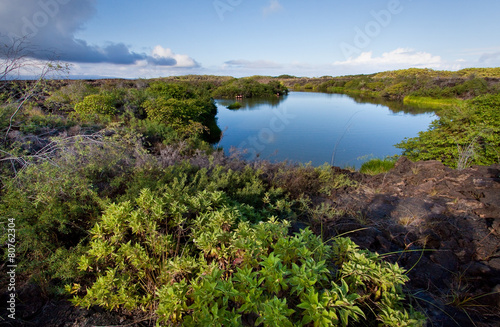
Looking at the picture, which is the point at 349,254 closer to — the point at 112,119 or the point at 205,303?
the point at 205,303

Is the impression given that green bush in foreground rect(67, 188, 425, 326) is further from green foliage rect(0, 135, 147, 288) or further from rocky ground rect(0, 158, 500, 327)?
green foliage rect(0, 135, 147, 288)

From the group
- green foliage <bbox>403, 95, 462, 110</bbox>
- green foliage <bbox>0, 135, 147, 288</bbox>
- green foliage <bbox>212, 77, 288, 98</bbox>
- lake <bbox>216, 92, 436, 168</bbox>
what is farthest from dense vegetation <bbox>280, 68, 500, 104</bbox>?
green foliage <bbox>0, 135, 147, 288</bbox>

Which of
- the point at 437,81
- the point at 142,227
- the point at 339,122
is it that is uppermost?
the point at 437,81

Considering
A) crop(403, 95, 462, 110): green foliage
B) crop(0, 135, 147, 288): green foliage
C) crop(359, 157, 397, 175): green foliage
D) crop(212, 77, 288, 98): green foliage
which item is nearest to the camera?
crop(0, 135, 147, 288): green foliage

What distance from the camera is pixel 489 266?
8.14ft

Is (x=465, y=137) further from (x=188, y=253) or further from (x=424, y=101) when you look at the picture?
(x=424, y=101)

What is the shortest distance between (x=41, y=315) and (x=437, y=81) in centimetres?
4283

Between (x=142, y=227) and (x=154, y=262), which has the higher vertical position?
(x=142, y=227)

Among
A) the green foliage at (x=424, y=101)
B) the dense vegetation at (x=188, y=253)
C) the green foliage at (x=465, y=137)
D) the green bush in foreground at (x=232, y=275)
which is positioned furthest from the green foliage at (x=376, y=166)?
the green foliage at (x=424, y=101)

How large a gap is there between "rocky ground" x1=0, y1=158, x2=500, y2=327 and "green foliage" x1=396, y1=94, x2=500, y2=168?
1.94 m

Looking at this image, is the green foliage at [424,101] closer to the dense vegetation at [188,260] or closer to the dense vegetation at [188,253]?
the dense vegetation at [188,253]

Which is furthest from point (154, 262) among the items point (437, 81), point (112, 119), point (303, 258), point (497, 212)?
point (437, 81)

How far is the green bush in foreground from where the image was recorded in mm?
1236

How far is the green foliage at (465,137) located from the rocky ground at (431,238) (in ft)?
6.37
